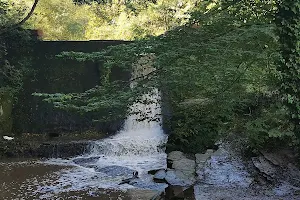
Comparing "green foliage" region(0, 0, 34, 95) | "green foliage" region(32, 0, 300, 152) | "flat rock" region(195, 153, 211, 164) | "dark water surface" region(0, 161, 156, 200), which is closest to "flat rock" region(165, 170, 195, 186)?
"dark water surface" region(0, 161, 156, 200)

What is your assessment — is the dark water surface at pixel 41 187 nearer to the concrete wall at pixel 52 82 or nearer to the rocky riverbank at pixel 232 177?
the rocky riverbank at pixel 232 177

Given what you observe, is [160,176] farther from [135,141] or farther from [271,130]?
[135,141]

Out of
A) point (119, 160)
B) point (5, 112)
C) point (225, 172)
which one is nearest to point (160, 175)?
point (225, 172)

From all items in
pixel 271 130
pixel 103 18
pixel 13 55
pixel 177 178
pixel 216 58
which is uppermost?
pixel 103 18

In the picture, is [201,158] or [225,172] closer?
[225,172]

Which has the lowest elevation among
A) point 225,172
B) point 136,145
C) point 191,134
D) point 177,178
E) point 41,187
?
point 41,187

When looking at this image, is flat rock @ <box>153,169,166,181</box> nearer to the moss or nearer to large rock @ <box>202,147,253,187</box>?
large rock @ <box>202,147,253,187</box>

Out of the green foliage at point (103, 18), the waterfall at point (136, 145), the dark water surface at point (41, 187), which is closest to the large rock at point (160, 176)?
the dark water surface at point (41, 187)

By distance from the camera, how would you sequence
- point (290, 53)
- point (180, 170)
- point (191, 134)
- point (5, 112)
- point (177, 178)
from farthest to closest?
1. point (5, 112)
2. point (191, 134)
3. point (180, 170)
4. point (177, 178)
5. point (290, 53)

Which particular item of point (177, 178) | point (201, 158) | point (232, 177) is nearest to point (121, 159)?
point (201, 158)

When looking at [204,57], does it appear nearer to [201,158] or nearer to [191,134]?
[201,158]

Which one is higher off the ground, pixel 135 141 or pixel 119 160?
pixel 135 141

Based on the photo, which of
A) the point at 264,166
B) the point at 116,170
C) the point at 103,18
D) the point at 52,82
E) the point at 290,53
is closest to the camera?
the point at 290,53

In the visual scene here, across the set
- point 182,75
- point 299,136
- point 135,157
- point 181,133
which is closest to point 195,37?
point 182,75
